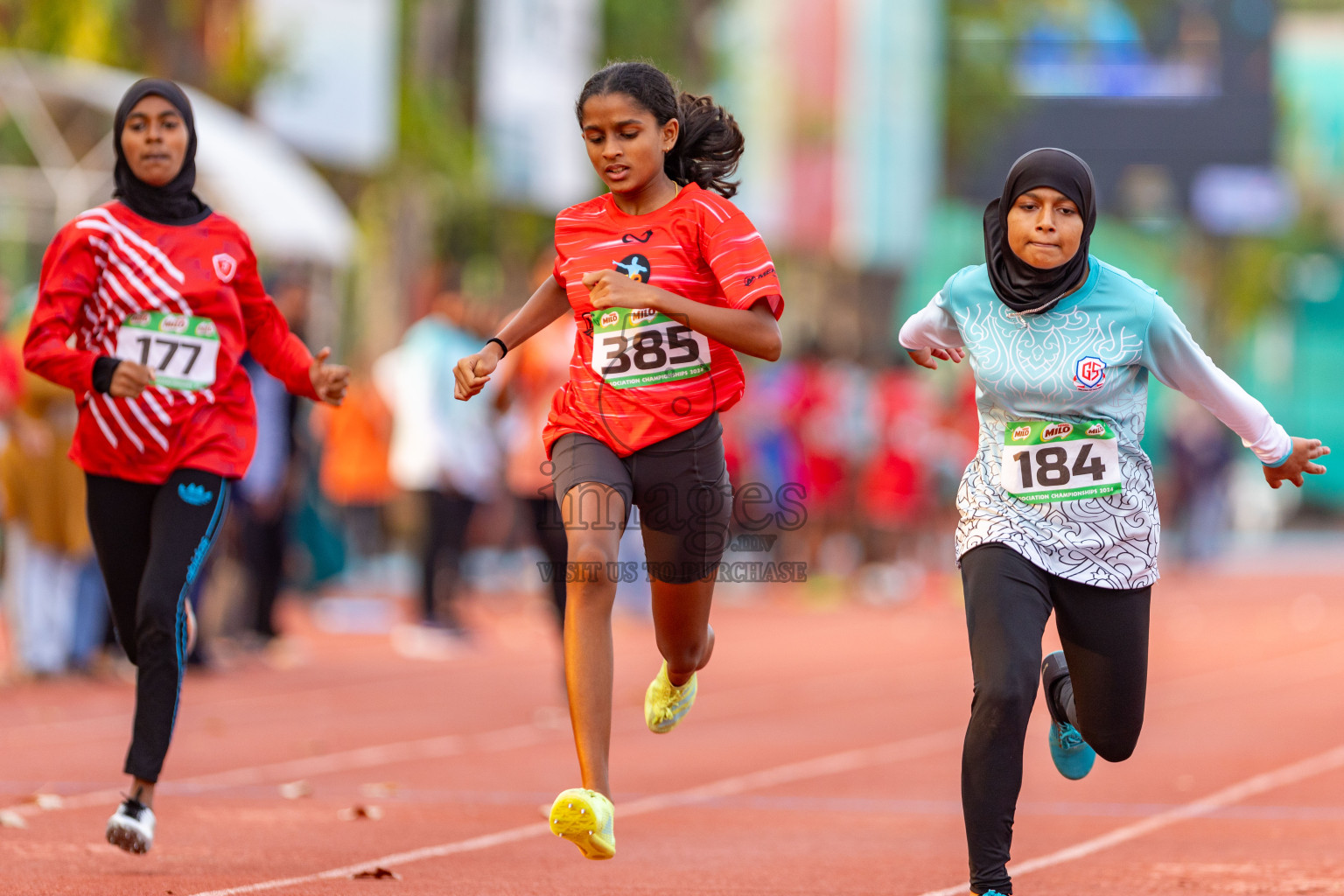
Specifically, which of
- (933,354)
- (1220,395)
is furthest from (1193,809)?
(1220,395)

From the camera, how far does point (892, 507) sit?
21.1 meters

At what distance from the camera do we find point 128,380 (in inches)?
249

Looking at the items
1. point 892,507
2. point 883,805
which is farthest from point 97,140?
point 883,805

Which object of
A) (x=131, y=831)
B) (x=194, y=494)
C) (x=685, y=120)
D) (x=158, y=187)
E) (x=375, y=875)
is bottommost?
(x=375, y=875)

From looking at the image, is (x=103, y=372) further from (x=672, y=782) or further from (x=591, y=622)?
(x=672, y=782)

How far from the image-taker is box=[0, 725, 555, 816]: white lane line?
8023mm

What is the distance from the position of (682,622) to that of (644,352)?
0.90 meters

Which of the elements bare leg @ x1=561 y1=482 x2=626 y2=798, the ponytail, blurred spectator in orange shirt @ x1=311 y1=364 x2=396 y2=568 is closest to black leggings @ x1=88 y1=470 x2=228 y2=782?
bare leg @ x1=561 y1=482 x2=626 y2=798

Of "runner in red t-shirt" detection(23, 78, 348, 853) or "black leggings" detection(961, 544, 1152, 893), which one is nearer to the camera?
"black leggings" detection(961, 544, 1152, 893)

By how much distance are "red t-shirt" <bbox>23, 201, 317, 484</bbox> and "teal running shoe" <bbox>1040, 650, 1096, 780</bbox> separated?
2578 millimetres

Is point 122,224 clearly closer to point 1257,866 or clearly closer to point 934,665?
point 1257,866

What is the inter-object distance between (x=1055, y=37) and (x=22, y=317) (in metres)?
28.7

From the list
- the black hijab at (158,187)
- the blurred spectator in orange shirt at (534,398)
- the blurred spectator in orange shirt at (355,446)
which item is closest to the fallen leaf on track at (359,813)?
the black hijab at (158,187)

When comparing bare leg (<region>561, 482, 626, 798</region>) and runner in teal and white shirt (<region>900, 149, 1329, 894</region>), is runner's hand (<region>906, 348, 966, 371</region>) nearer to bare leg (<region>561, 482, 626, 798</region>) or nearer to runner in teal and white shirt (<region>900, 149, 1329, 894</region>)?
runner in teal and white shirt (<region>900, 149, 1329, 894</region>)
